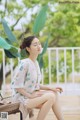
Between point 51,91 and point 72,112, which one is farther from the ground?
point 51,91

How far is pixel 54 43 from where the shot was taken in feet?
27.6

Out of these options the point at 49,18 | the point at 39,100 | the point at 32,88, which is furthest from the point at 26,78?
the point at 49,18

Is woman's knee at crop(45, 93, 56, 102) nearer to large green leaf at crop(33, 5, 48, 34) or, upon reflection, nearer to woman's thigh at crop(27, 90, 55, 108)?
woman's thigh at crop(27, 90, 55, 108)

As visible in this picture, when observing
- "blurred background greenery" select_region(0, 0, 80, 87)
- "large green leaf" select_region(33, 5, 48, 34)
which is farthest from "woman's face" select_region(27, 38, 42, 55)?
"blurred background greenery" select_region(0, 0, 80, 87)

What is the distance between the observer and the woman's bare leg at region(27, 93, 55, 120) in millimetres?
3234

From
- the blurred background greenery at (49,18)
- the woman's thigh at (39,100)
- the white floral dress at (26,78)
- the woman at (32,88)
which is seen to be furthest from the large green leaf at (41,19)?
the blurred background greenery at (49,18)

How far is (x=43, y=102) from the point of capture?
3258 millimetres

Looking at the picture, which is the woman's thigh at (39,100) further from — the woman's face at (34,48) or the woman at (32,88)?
the woman's face at (34,48)

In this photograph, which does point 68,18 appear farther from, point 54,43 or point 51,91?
point 51,91

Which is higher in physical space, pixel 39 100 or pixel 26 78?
pixel 26 78

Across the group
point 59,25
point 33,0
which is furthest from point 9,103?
point 59,25

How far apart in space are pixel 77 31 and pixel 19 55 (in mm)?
3496

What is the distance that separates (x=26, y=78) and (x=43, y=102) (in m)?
0.29

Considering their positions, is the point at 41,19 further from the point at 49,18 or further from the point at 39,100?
the point at 49,18
